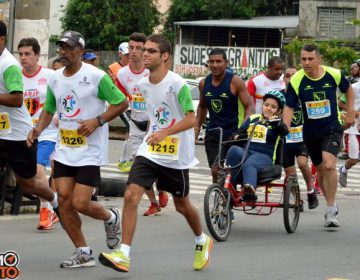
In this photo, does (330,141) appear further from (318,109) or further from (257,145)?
(257,145)

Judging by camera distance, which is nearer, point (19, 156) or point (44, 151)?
point (19, 156)

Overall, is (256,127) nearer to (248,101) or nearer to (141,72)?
(248,101)

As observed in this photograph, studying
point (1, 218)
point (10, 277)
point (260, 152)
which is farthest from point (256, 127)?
point (10, 277)

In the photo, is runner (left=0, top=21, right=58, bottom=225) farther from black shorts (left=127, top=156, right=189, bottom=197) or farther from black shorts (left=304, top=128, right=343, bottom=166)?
black shorts (left=304, top=128, right=343, bottom=166)

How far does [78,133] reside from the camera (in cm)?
936

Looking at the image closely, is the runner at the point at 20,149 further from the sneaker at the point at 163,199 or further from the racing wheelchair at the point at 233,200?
the sneaker at the point at 163,199

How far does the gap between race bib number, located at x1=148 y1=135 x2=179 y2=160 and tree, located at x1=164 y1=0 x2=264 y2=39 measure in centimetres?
6063

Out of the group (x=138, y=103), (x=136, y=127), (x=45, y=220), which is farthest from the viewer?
(x=136, y=127)

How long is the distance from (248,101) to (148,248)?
2.46 metres

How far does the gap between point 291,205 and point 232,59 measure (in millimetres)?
49232

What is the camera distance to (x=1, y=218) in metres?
12.6

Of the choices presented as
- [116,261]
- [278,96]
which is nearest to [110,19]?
[278,96]

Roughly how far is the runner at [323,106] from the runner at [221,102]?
1.78 feet

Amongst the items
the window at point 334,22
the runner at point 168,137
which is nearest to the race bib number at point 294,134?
the runner at point 168,137
